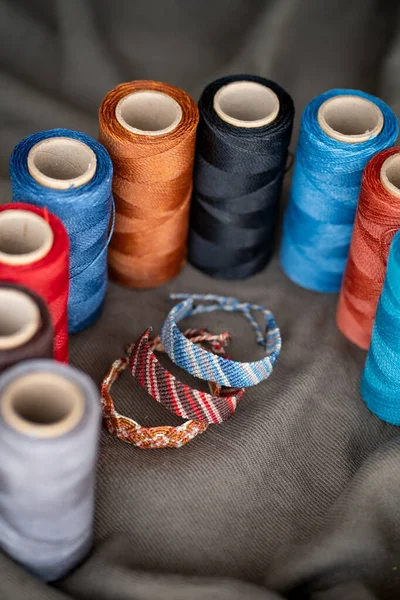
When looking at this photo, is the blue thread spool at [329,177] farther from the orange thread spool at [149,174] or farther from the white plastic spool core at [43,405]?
the white plastic spool core at [43,405]

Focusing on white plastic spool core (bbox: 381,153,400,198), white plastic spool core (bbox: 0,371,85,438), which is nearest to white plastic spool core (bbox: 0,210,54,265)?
white plastic spool core (bbox: 0,371,85,438)

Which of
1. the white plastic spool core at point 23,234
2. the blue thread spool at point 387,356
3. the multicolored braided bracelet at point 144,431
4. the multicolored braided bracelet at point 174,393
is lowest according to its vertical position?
the multicolored braided bracelet at point 144,431

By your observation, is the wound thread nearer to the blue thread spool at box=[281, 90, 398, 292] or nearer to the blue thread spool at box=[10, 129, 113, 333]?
the blue thread spool at box=[281, 90, 398, 292]

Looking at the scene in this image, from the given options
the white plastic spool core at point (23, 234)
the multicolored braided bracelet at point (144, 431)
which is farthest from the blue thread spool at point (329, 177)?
the white plastic spool core at point (23, 234)

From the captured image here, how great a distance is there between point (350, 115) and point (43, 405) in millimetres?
977

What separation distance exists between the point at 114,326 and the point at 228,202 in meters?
0.36

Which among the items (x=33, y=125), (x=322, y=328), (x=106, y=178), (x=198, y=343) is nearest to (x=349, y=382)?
(x=322, y=328)

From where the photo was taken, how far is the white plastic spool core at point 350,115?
1885 millimetres

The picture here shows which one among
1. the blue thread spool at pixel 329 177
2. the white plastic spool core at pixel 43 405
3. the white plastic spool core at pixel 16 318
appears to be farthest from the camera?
the blue thread spool at pixel 329 177

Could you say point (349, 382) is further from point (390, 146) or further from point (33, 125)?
point (33, 125)

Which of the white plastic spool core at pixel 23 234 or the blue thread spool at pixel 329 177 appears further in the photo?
the blue thread spool at pixel 329 177

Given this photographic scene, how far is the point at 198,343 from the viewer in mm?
1925

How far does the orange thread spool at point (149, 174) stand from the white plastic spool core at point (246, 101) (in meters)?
0.09

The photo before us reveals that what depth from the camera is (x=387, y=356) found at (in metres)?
1.70
